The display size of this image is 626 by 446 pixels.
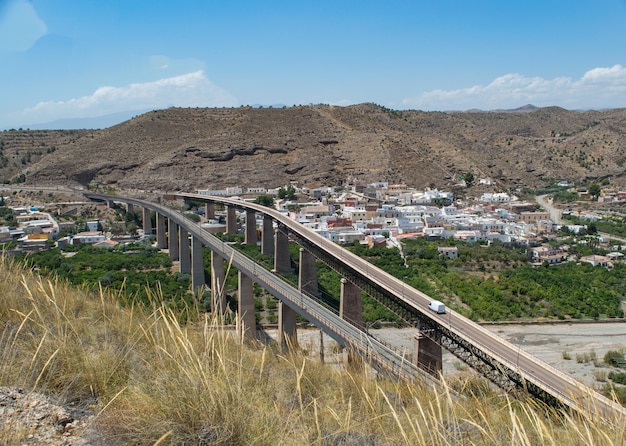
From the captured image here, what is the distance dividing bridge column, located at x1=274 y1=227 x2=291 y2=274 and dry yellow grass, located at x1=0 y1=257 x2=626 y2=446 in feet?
70.9

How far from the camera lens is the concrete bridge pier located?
110 ft

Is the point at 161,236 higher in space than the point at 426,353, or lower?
lower

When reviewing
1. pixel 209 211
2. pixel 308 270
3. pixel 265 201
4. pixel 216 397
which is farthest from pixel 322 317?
pixel 265 201

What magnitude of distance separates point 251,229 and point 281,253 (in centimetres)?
710

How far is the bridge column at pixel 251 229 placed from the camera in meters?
33.4

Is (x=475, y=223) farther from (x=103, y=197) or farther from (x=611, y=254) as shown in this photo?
(x=103, y=197)

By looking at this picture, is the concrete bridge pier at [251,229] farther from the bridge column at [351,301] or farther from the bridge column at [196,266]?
the bridge column at [351,301]

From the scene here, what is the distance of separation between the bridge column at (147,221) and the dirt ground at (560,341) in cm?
2257

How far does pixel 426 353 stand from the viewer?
12.6 m

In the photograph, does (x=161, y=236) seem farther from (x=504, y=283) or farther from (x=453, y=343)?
(x=453, y=343)

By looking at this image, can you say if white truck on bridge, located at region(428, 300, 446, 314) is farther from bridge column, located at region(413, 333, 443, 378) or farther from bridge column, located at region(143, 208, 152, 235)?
bridge column, located at region(143, 208, 152, 235)

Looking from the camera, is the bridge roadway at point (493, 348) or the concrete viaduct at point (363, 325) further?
the bridge roadway at point (493, 348)

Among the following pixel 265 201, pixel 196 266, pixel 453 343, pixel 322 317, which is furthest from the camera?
pixel 265 201

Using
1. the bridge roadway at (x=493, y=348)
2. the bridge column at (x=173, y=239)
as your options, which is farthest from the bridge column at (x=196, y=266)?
the bridge roadway at (x=493, y=348)
